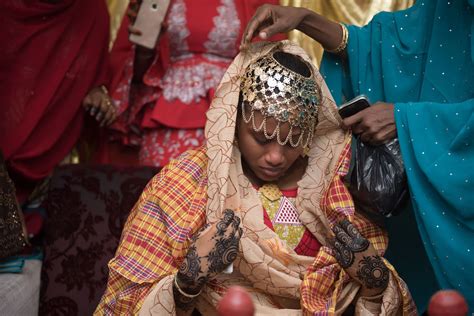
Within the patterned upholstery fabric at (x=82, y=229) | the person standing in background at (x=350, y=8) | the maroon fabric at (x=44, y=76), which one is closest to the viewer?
the patterned upholstery fabric at (x=82, y=229)

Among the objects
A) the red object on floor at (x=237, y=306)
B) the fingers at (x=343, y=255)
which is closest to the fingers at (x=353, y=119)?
the fingers at (x=343, y=255)

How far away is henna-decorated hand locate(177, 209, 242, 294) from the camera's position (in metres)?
1.95

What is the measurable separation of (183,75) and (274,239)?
103cm

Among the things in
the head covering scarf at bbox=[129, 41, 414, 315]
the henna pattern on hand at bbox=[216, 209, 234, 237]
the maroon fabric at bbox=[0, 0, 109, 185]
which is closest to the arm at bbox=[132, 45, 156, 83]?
the maroon fabric at bbox=[0, 0, 109, 185]

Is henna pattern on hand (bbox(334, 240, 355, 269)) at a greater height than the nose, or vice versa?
the nose

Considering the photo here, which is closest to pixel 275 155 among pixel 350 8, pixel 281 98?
pixel 281 98

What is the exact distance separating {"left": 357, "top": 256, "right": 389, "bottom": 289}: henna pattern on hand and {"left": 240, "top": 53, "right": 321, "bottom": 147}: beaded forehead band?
318 mm

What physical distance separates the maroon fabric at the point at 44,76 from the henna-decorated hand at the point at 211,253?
42.0 inches

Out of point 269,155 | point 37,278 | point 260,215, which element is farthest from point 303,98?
point 37,278

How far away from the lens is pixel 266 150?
6.98ft

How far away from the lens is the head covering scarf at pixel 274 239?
2070 millimetres

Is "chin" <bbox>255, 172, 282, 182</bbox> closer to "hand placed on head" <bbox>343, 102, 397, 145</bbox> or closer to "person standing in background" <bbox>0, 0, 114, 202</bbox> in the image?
"hand placed on head" <bbox>343, 102, 397, 145</bbox>

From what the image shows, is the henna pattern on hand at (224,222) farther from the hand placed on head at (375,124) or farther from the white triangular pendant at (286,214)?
the hand placed on head at (375,124)

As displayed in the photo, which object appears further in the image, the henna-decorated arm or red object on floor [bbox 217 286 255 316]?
the henna-decorated arm
